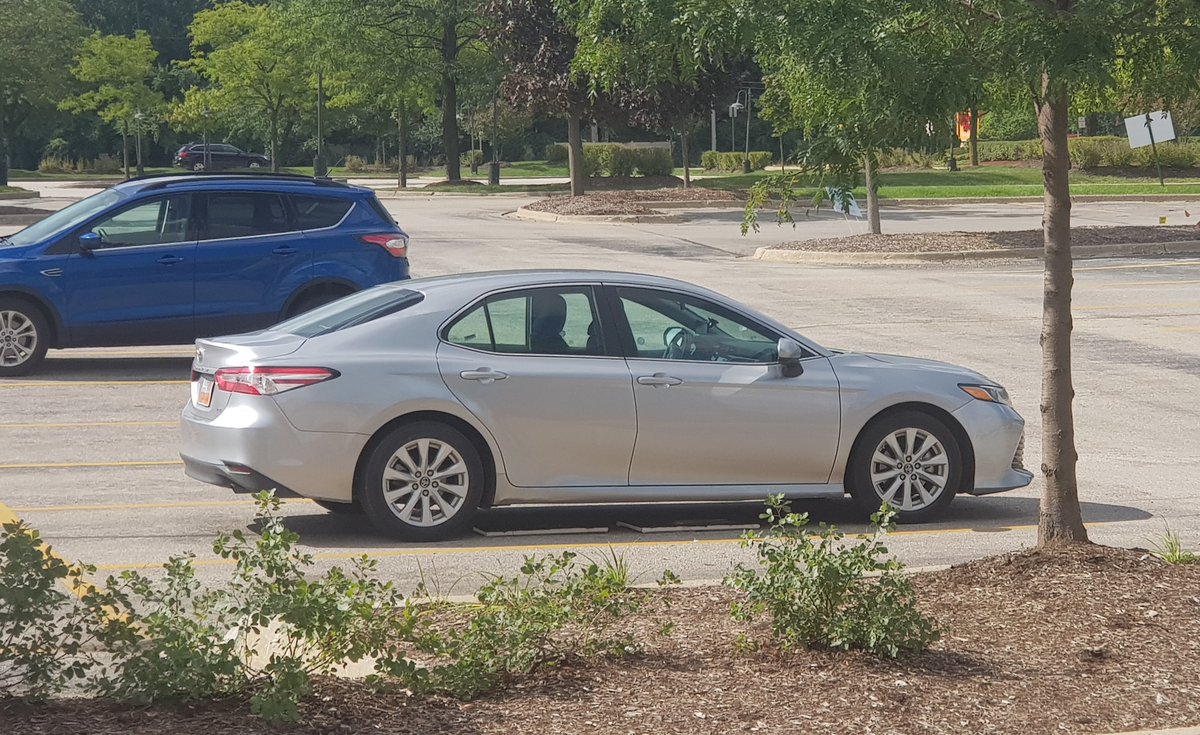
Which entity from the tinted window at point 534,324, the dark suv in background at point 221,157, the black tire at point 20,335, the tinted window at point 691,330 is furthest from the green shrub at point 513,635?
the dark suv in background at point 221,157

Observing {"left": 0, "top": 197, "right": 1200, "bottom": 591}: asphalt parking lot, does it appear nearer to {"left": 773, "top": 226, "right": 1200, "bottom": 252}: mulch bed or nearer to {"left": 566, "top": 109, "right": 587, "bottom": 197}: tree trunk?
{"left": 773, "top": 226, "right": 1200, "bottom": 252}: mulch bed

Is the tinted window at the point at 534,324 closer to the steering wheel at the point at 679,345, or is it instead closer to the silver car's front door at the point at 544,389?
the silver car's front door at the point at 544,389

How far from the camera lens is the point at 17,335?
14.6 m

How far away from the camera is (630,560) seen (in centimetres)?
823

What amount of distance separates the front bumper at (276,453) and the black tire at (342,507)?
1.18ft

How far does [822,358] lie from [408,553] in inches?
105

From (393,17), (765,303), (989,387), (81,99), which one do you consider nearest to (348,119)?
(81,99)

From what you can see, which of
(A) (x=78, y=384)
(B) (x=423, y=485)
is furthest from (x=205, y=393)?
(A) (x=78, y=384)

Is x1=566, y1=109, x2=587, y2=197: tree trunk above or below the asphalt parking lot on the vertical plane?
above

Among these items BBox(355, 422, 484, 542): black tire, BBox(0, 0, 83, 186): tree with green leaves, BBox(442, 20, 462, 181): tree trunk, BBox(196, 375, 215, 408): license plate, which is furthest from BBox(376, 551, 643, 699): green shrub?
BBox(442, 20, 462, 181): tree trunk

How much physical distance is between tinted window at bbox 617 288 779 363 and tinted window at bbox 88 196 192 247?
23.3 ft

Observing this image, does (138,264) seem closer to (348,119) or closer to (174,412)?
(174,412)

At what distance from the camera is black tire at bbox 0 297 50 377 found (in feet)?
47.6

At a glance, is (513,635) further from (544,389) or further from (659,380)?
(659,380)
